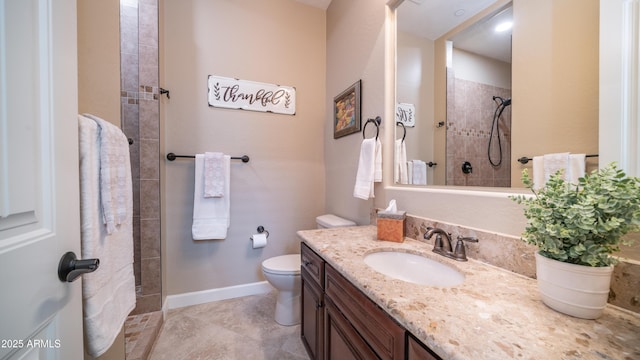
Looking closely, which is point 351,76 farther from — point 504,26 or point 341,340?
point 341,340

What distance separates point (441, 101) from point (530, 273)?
0.88 meters

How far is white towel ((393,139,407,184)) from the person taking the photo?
55.7 inches

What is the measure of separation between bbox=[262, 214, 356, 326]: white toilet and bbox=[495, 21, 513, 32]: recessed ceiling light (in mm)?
1417

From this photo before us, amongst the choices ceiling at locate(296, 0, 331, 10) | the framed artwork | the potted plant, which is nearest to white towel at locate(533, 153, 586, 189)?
the potted plant

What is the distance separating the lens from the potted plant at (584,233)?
0.49m

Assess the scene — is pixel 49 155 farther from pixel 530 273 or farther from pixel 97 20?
pixel 530 273

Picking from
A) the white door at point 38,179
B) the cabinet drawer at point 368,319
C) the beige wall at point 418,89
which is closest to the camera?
the white door at point 38,179

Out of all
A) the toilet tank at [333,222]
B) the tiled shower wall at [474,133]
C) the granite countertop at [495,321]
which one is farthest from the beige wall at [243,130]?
the granite countertop at [495,321]

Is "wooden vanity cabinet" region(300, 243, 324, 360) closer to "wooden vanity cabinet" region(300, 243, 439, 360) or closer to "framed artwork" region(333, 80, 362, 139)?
"wooden vanity cabinet" region(300, 243, 439, 360)

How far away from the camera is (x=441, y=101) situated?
4.01 ft

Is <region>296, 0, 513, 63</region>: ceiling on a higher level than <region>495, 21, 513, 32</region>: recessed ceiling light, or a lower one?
higher

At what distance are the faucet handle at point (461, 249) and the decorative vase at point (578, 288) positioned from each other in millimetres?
349

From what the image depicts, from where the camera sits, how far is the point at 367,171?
1.54 m

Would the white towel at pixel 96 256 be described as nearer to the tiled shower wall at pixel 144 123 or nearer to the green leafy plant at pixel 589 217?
the tiled shower wall at pixel 144 123
